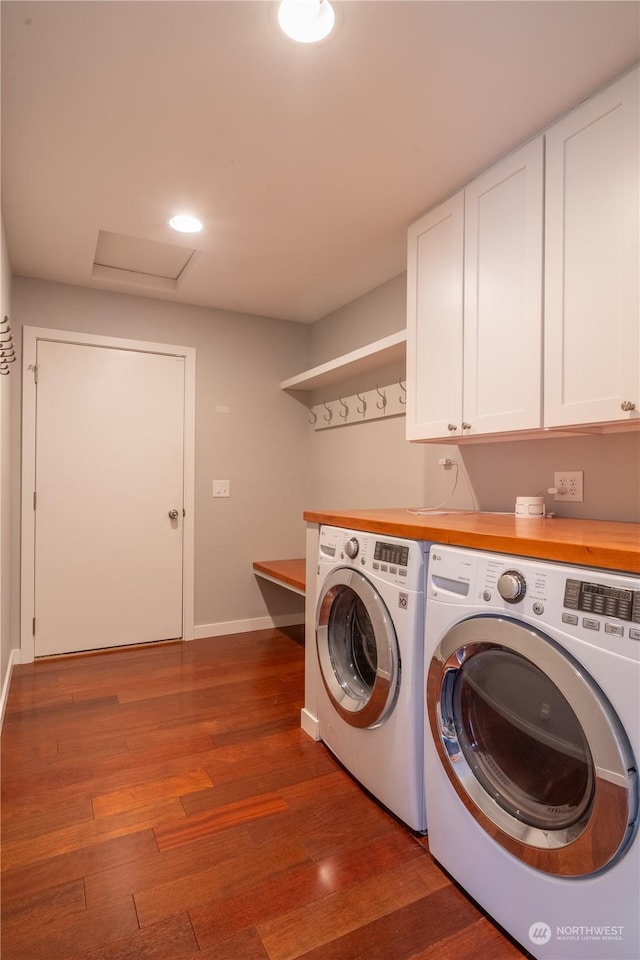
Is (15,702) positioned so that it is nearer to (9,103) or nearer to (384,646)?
(384,646)

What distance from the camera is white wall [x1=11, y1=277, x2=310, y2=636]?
3.64 metres

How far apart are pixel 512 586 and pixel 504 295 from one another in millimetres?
1175

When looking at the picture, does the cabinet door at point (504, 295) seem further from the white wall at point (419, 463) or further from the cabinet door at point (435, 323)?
the white wall at point (419, 463)

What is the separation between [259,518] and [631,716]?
3.15 meters

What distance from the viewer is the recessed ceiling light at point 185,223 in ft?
8.01

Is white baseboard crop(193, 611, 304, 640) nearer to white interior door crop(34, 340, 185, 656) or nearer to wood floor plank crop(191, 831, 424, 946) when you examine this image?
white interior door crop(34, 340, 185, 656)

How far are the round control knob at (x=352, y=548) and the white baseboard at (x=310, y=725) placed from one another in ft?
2.83

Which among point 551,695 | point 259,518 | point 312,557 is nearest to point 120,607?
point 259,518

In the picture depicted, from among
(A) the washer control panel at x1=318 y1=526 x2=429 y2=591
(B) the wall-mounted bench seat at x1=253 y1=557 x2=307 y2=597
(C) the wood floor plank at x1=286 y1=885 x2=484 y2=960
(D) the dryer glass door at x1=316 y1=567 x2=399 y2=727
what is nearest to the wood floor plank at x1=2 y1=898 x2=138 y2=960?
(C) the wood floor plank at x1=286 y1=885 x2=484 y2=960

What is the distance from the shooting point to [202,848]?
1.61 meters

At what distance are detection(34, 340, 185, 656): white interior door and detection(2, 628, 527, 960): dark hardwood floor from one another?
30.2 inches

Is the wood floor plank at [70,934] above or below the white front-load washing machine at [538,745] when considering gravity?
below

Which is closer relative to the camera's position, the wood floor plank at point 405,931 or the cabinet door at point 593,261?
the wood floor plank at point 405,931

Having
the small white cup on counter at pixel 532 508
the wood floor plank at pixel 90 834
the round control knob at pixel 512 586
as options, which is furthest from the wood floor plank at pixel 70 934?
the small white cup on counter at pixel 532 508
